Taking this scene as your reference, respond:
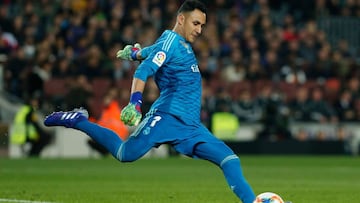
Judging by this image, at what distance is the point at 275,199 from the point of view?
988 cm

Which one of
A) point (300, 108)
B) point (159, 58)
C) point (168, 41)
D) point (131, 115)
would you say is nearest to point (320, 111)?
point (300, 108)

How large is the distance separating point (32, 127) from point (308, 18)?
37.0 feet

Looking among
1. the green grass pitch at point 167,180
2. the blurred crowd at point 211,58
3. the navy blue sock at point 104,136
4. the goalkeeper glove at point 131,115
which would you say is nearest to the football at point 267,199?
the goalkeeper glove at point 131,115

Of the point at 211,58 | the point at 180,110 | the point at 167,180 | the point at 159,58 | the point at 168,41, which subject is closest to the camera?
the point at 159,58

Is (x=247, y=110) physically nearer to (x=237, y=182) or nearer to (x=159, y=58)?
(x=237, y=182)

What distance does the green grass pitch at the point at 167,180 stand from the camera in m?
13.0

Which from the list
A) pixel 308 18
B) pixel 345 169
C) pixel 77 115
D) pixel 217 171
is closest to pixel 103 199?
pixel 77 115

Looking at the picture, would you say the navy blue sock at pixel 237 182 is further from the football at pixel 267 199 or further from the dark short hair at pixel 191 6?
the dark short hair at pixel 191 6

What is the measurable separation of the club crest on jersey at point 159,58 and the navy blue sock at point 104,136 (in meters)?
1.04

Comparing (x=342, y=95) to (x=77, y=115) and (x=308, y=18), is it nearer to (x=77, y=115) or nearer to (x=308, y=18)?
(x=308, y=18)

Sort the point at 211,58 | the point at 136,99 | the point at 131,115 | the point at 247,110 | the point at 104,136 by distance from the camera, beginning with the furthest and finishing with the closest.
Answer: the point at 211,58
the point at 247,110
the point at 104,136
the point at 136,99
the point at 131,115

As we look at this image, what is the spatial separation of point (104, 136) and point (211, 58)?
1897 centimetres

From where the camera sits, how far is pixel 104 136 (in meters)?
10.5

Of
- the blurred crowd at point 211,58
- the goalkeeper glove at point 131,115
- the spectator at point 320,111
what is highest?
the goalkeeper glove at point 131,115
